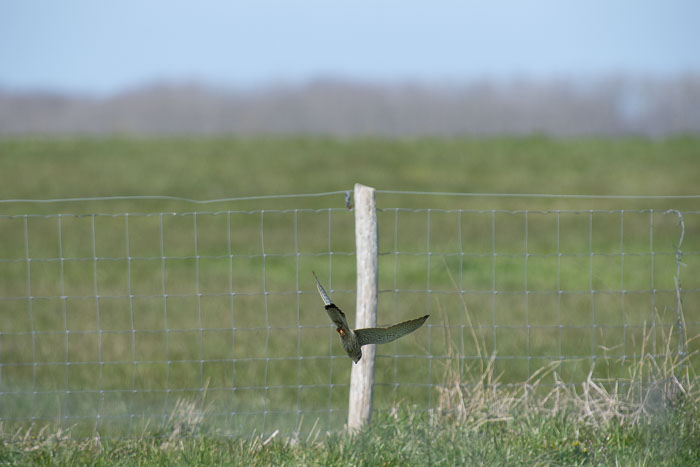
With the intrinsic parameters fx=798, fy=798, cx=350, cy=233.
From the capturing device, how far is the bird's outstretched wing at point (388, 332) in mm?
2377

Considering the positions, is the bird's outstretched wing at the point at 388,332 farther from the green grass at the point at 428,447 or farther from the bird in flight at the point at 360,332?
the green grass at the point at 428,447

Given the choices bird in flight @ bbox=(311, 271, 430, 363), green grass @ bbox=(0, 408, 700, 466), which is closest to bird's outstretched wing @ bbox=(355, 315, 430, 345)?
bird in flight @ bbox=(311, 271, 430, 363)

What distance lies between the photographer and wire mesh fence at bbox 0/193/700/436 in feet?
17.0

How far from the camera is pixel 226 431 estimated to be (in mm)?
4730

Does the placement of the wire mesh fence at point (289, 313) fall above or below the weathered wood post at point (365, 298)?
below

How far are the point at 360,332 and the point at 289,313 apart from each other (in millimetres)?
7736

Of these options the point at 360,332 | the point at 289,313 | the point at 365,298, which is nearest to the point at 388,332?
the point at 360,332

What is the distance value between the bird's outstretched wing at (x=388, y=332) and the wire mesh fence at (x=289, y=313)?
167 cm

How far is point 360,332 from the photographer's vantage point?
8.13ft

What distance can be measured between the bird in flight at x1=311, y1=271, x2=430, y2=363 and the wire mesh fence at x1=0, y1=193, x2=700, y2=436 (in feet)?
5.49

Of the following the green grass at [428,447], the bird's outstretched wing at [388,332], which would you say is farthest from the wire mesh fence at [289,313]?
the bird's outstretched wing at [388,332]

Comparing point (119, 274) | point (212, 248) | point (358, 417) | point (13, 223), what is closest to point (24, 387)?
point (358, 417)

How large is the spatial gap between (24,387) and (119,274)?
22.7 ft

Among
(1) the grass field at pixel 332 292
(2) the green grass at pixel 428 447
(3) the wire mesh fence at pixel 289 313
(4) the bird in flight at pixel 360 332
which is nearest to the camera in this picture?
(4) the bird in flight at pixel 360 332
